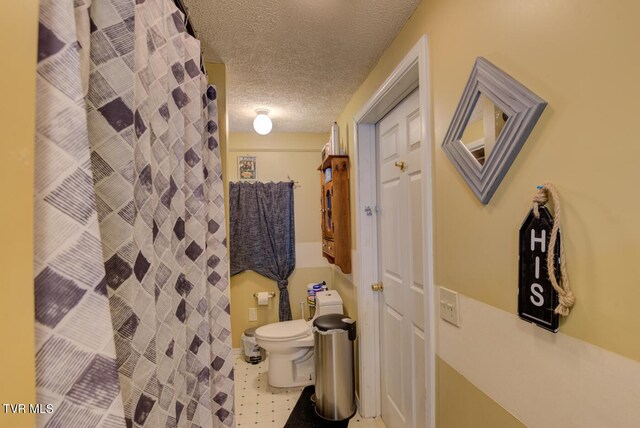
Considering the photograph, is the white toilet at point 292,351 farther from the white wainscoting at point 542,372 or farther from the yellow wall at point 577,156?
the yellow wall at point 577,156

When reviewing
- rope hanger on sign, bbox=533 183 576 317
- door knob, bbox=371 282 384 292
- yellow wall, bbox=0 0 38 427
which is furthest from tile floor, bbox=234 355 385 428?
yellow wall, bbox=0 0 38 427

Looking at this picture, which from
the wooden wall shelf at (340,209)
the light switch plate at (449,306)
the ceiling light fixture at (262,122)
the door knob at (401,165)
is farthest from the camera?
the ceiling light fixture at (262,122)

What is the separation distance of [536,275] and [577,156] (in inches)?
11.1

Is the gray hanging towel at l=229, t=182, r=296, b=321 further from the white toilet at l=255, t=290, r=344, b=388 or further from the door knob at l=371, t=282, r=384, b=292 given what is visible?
the door knob at l=371, t=282, r=384, b=292

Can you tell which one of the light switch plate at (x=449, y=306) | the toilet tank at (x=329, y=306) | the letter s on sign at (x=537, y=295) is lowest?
the toilet tank at (x=329, y=306)

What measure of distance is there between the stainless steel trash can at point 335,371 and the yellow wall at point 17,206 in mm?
1880

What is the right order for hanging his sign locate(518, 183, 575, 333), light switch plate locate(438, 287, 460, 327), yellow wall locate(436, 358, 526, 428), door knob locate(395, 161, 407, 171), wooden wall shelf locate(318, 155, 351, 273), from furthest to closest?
1. wooden wall shelf locate(318, 155, 351, 273)
2. door knob locate(395, 161, 407, 171)
3. light switch plate locate(438, 287, 460, 327)
4. yellow wall locate(436, 358, 526, 428)
5. hanging his sign locate(518, 183, 575, 333)

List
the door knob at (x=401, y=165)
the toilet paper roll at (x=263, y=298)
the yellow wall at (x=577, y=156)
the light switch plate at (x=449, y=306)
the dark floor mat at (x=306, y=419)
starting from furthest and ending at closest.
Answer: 1. the toilet paper roll at (x=263, y=298)
2. the dark floor mat at (x=306, y=419)
3. the door knob at (x=401, y=165)
4. the light switch plate at (x=449, y=306)
5. the yellow wall at (x=577, y=156)

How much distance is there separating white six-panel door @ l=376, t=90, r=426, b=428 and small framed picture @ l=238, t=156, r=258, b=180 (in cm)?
157

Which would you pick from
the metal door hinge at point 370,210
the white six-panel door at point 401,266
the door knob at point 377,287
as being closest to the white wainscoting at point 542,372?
the white six-panel door at point 401,266

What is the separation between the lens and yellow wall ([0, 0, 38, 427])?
34 cm

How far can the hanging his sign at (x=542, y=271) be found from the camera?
0.66 m

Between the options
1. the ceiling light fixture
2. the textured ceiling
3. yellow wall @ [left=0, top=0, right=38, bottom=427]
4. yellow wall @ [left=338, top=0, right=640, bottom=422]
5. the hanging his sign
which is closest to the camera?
yellow wall @ [left=0, top=0, right=38, bottom=427]

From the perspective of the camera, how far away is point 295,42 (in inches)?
58.9
